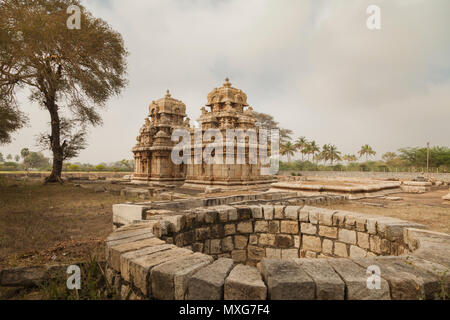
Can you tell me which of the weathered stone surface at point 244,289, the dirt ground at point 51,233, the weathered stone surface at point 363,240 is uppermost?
the weathered stone surface at point 244,289

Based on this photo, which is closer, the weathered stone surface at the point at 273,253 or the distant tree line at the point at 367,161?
the weathered stone surface at the point at 273,253

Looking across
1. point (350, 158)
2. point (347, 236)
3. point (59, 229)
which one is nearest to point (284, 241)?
point (347, 236)

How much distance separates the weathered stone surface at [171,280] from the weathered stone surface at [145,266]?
6 cm

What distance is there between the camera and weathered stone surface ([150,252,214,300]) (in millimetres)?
1585

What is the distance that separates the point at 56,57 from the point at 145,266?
15.0 meters

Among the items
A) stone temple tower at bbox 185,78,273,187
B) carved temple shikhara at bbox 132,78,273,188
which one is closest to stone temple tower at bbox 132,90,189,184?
carved temple shikhara at bbox 132,78,273,188

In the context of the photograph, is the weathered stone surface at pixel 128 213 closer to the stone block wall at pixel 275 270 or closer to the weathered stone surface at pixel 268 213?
the stone block wall at pixel 275 270

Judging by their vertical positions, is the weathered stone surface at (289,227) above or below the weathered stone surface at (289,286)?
below

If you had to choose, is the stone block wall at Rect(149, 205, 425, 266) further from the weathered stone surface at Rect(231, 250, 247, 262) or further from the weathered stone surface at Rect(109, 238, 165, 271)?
the weathered stone surface at Rect(109, 238, 165, 271)

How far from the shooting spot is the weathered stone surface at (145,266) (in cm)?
169

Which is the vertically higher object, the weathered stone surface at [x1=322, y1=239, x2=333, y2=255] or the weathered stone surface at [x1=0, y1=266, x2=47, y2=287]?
the weathered stone surface at [x1=0, y1=266, x2=47, y2=287]

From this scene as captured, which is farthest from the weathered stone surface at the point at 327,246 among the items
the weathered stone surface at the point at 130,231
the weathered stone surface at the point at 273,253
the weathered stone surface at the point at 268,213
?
the weathered stone surface at the point at 130,231

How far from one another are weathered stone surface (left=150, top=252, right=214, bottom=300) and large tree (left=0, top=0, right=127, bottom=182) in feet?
40.7

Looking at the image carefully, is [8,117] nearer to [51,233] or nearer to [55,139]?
[55,139]
